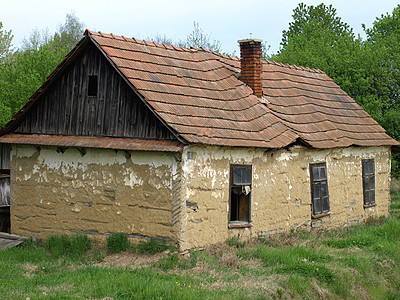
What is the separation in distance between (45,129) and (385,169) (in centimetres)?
1132

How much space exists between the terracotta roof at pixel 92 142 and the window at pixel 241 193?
6.58 feet

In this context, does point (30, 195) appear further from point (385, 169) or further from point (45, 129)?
point (385, 169)

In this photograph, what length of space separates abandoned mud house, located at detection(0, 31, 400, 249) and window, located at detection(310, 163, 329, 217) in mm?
38

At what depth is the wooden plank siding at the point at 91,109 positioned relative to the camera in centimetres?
1202

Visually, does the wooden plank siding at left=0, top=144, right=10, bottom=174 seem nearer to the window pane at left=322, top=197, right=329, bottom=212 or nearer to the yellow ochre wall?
the yellow ochre wall

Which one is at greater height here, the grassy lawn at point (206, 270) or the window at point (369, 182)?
the window at point (369, 182)

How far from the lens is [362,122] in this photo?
61.1 feet

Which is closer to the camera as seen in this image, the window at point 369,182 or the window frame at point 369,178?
the window frame at point 369,178

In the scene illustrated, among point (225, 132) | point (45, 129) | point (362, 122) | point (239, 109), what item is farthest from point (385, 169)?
point (45, 129)

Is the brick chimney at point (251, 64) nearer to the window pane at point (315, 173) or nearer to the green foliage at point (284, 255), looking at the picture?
the window pane at point (315, 173)

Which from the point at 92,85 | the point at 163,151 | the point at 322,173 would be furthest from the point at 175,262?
the point at 322,173

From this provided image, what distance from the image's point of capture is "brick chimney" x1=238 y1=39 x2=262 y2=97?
1537 cm

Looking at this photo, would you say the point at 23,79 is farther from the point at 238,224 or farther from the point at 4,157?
the point at 238,224

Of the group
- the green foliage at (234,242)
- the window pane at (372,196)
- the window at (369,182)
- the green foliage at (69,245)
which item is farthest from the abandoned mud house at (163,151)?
the window pane at (372,196)
